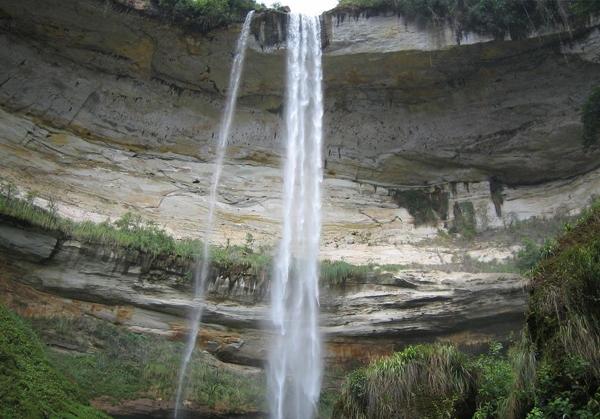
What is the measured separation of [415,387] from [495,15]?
13175 millimetres

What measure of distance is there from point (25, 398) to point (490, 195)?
54.0ft

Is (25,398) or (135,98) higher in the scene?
(135,98)

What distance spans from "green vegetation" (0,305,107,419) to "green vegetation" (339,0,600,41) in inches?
574

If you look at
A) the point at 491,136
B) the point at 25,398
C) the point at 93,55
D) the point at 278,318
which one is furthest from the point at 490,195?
the point at 25,398

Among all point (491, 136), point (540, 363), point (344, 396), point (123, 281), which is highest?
point (491, 136)

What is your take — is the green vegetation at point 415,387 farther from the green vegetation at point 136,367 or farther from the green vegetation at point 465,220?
the green vegetation at point 465,220

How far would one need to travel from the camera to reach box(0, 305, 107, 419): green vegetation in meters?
6.28

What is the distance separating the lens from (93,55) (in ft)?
58.4

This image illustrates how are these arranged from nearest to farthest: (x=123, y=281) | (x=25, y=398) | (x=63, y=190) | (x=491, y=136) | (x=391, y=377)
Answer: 1. (x=25, y=398)
2. (x=391, y=377)
3. (x=123, y=281)
4. (x=63, y=190)
5. (x=491, y=136)

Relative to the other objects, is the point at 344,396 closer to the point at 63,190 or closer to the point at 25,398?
the point at 25,398

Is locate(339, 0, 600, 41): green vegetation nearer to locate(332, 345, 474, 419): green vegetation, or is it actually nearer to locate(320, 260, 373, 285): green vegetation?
locate(320, 260, 373, 285): green vegetation

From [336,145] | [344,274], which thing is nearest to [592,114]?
[344,274]

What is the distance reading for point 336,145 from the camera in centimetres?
1986

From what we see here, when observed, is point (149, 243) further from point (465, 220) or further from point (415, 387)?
point (465, 220)
